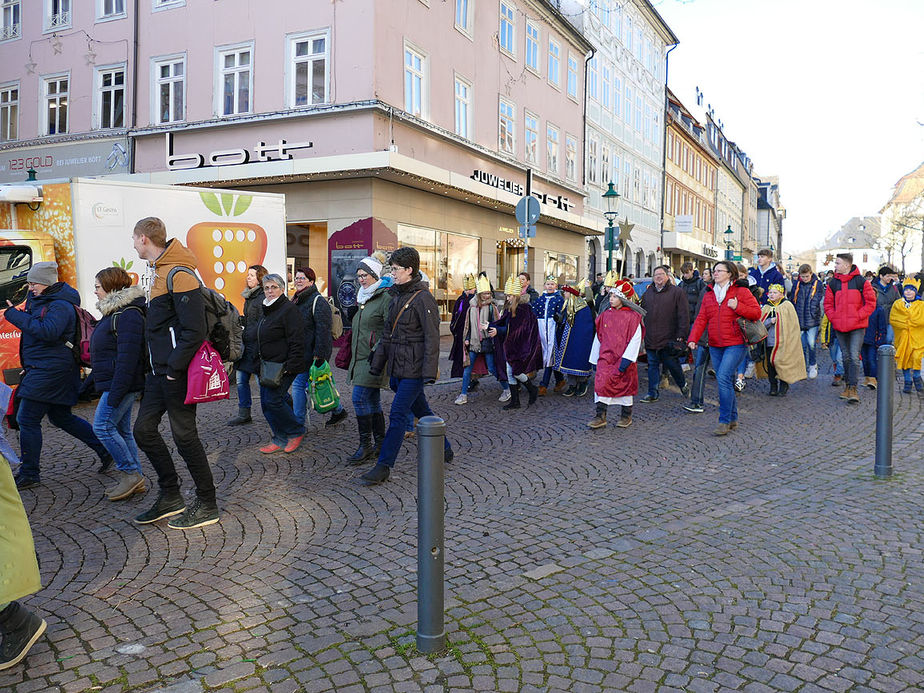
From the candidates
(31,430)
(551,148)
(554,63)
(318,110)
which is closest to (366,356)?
(31,430)

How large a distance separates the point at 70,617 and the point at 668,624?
280cm

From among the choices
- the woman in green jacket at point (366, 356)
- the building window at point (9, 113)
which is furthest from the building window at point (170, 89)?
the woman in green jacket at point (366, 356)

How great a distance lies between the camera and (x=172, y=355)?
15.8ft

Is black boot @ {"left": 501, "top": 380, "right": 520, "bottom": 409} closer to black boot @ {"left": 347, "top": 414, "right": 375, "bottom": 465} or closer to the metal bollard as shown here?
black boot @ {"left": 347, "top": 414, "right": 375, "bottom": 465}

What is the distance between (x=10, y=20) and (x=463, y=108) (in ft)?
45.9

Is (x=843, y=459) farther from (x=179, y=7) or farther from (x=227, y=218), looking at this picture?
(x=179, y=7)

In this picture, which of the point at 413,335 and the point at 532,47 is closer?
the point at 413,335

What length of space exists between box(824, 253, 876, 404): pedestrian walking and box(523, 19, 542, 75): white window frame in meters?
17.7

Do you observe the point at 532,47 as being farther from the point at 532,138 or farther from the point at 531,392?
the point at 531,392

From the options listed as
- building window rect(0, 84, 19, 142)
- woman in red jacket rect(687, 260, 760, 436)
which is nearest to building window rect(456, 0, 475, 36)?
building window rect(0, 84, 19, 142)

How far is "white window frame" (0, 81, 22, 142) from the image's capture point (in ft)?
76.3

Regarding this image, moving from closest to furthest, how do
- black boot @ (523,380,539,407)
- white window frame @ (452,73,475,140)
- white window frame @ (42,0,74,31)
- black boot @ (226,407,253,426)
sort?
black boot @ (226,407,253,426) < black boot @ (523,380,539,407) < white window frame @ (452,73,475,140) < white window frame @ (42,0,74,31)

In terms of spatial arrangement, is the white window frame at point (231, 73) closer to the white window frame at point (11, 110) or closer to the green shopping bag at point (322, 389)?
the white window frame at point (11, 110)

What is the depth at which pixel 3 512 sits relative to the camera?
3.13 meters
